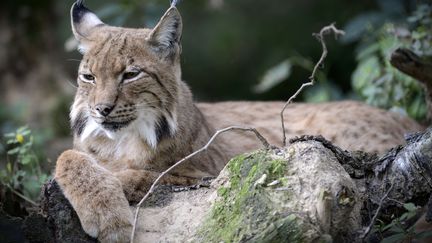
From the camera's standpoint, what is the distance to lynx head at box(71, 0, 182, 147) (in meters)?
4.59

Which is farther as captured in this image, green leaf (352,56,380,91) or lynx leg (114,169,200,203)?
green leaf (352,56,380,91)

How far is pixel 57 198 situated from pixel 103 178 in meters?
0.26

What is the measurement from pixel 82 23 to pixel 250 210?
226 cm

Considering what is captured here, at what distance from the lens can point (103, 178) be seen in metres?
4.06

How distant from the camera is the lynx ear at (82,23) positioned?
16.6ft

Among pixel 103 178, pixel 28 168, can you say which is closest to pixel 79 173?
pixel 103 178

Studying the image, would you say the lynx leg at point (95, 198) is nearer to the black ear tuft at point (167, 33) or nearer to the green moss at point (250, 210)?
the green moss at point (250, 210)

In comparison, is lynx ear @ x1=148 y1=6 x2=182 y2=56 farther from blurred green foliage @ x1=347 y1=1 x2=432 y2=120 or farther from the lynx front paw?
blurred green foliage @ x1=347 y1=1 x2=432 y2=120

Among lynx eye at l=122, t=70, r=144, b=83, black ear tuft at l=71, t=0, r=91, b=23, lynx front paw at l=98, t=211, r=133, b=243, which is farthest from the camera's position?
black ear tuft at l=71, t=0, r=91, b=23

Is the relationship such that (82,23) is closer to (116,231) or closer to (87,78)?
(87,78)

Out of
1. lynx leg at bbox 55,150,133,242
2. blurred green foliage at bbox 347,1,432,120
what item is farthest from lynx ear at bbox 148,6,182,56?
blurred green foliage at bbox 347,1,432,120

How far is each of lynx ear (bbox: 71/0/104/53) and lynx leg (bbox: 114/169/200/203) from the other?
99 cm

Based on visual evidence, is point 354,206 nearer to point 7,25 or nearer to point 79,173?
point 79,173

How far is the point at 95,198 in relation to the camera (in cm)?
390
